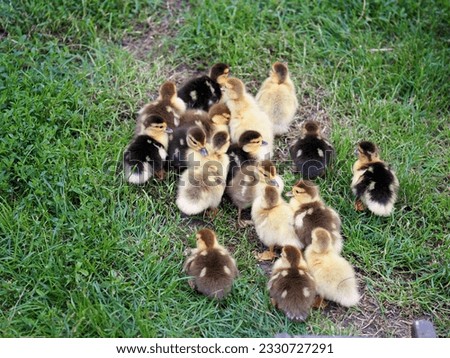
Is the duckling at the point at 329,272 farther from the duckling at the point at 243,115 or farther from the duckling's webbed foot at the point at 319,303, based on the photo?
the duckling at the point at 243,115

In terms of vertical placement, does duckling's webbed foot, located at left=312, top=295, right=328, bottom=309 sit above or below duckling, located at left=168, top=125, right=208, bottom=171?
below

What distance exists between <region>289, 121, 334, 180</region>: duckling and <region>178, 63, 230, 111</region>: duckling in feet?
→ 2.52

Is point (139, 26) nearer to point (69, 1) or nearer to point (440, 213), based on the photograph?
point (69, 1)

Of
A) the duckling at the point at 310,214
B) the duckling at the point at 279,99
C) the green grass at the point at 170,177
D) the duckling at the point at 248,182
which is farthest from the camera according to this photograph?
the duckling at the point at 279,99

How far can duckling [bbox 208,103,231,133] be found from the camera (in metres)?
5.11

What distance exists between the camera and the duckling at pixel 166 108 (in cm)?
509

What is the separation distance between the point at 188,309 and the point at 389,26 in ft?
11.2

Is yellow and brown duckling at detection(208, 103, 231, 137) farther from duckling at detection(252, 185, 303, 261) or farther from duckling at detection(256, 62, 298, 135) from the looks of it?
duckling at detection(252, 185, 303, 261)

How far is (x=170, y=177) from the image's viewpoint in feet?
16.2

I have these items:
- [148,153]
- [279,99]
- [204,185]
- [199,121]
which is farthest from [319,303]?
[279,99]

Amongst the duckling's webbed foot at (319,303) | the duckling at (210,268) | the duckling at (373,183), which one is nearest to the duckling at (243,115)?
the duckling at (373,183)

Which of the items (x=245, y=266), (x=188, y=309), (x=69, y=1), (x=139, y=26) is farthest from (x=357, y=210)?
(x=69, y=1)

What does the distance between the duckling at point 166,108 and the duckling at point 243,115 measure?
37cm

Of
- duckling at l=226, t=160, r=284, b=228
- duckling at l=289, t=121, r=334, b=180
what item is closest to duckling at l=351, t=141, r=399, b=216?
duckling at l=289, t=121, r=334, b=180
